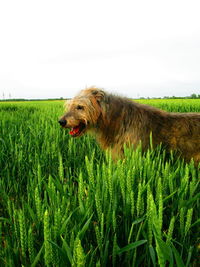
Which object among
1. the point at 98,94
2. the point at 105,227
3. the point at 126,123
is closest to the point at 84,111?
the point at 98,94

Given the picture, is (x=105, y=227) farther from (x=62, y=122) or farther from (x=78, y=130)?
(x=78, y=130)

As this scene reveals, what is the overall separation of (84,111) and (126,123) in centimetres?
56

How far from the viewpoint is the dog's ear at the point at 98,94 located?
3.21 meters

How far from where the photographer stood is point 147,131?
292 centimetres

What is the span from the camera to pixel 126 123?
9.91ft

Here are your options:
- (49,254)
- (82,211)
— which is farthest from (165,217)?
(49,254)

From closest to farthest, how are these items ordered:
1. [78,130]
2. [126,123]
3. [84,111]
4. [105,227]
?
1. [105,227]
2. [126,123]
3. [84,111]
4. [78,130]

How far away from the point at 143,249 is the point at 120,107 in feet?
6.95

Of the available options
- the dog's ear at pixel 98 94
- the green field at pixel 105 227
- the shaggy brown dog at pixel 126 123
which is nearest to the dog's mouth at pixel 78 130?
the shaggy brown dog at pixel 126 123

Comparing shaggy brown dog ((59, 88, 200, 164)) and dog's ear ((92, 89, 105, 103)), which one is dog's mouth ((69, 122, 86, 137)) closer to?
shaggy brown dog ((59, 88, 200, 164))

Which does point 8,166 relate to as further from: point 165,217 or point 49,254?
point 49,254

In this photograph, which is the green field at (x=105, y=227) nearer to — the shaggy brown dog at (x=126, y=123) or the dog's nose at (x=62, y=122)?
the shaggy brown dog at (x=126, y=123)

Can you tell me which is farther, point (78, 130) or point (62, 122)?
point (78, 130)

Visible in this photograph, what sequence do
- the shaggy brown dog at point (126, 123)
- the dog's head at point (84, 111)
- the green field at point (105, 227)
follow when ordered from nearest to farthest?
the green field at point (105, 227)
the shaggy brown dog at point (126, 123)
the dog's head at point (84, 111)
